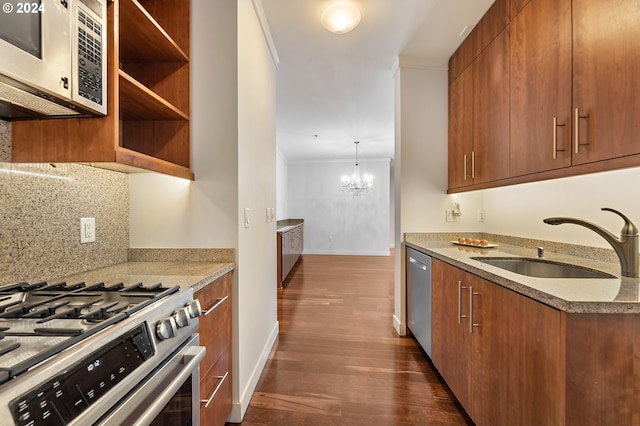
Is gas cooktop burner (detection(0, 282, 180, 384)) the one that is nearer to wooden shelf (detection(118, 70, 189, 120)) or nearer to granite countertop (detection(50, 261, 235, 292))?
granite countertop (detection(50, 261, 235, 292))

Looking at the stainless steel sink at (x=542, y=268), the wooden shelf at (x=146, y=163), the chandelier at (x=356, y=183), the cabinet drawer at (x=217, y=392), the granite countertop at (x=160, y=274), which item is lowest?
the cabinet drawer at (x=217, y=392)

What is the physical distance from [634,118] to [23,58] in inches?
79.7

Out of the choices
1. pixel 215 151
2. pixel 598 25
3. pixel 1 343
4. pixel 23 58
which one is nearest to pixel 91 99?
pixel 23 58

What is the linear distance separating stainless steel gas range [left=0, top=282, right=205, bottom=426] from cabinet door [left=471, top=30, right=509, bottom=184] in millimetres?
2084

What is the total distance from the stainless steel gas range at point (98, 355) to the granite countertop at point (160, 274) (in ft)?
0.43

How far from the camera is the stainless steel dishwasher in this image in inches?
87.5

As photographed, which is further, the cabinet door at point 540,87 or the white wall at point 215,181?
the white wall at point 215,181

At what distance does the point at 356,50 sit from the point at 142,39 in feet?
5.89

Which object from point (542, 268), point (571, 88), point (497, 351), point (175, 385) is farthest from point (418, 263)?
point (175, 385)

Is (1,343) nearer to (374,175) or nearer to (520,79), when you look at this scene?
(520,79)

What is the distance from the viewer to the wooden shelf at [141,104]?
1231mm

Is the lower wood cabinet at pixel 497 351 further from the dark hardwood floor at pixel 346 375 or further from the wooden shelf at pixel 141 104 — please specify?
the wooden shelf at pixel 141 104

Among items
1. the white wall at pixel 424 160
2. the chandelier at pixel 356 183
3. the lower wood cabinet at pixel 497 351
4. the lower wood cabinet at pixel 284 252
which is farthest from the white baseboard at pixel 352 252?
the lower wood cabinet at pixel 497 351

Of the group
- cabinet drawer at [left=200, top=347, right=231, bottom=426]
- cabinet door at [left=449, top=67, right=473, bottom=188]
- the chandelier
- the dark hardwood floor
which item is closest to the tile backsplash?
cabinet drawer at [left=200, top=347, right=231, bottom=426]
